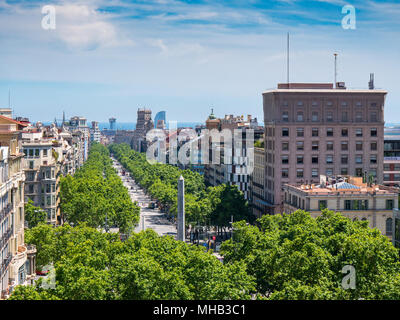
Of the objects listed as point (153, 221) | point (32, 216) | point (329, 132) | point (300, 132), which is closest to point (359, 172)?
point (329, 132)

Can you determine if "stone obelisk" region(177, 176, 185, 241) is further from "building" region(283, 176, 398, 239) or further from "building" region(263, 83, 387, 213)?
"building" region(263, 83, 387, 213)

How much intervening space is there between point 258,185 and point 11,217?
6605 centimetres

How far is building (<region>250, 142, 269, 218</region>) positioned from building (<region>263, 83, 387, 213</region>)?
689 centimetres

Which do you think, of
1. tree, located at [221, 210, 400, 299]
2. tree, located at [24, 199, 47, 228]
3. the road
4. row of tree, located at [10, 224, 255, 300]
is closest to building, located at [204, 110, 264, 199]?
the road

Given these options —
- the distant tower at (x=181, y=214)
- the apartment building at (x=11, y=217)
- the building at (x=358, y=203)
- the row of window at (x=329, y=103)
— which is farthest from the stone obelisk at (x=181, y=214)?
the row of window at (x=329, y=103)

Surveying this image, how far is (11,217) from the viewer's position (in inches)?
2140

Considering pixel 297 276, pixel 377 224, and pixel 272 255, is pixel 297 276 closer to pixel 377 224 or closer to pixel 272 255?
pixel 272 255

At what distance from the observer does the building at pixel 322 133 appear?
332ft

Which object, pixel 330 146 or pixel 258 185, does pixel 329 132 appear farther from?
pixel 258 185

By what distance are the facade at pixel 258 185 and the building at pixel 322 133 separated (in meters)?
6.91

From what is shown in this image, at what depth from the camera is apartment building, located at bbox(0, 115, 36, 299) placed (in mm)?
48938
